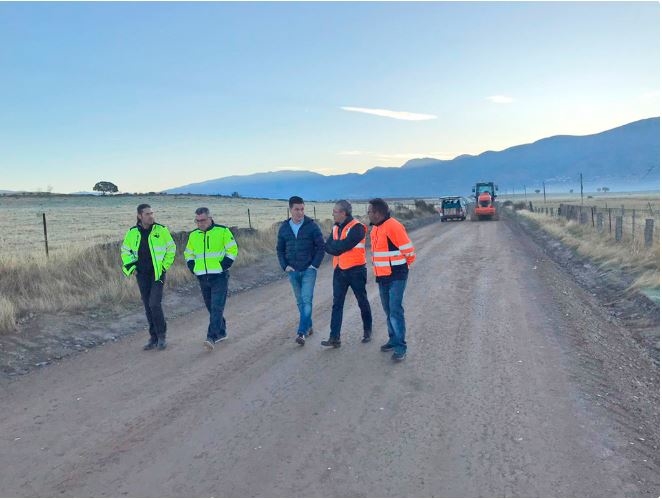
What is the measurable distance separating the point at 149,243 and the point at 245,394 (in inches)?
117

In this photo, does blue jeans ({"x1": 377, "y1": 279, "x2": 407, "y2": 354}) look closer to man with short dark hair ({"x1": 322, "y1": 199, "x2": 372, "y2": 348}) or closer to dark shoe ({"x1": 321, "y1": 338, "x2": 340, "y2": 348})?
man with short dark hair ({"x1": 322, "y1": 199, "x2": 372, "y2": 348})

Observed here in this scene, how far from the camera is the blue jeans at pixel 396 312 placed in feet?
22.4

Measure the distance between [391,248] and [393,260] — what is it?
0.14 metres

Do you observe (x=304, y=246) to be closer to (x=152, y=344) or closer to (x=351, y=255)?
(x=351, y=255)

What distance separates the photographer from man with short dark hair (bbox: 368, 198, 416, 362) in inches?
270

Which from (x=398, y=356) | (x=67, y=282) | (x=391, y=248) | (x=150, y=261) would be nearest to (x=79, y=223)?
(x=67, y=282)

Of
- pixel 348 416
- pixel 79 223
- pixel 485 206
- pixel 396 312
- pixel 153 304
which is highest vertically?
pixel 79 223

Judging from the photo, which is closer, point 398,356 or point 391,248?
point 398,356

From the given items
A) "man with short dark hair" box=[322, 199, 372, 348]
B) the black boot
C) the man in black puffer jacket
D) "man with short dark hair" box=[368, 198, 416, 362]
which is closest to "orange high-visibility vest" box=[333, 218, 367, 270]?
"man with short dark hair" box=[322, 199, 372, 348]

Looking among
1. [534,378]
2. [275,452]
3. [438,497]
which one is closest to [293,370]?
[275,452]

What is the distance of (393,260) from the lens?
6.93 metres

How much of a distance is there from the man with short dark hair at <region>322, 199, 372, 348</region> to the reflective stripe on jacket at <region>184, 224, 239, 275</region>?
55.8 inches

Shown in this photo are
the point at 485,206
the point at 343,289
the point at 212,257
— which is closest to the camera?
the point at 343,289

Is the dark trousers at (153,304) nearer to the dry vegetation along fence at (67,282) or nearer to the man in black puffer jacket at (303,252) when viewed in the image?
the man in black puffer jacket at (303,252)
